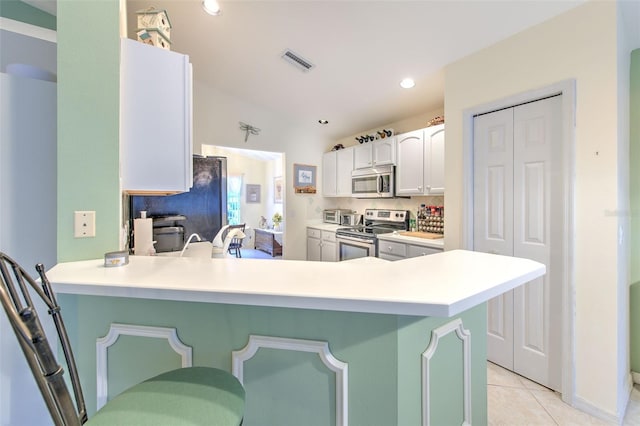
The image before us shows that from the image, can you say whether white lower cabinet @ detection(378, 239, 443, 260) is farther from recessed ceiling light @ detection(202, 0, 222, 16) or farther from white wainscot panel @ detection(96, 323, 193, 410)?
recessed ceiling light @ detection(202, 0, 222, 16)

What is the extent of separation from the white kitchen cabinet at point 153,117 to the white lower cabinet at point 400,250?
2.24 metres

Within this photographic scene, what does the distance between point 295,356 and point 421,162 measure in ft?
9.02

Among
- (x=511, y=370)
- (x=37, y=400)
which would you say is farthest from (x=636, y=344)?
(x=37, y=400)

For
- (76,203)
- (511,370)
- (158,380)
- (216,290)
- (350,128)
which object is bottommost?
(511,370)

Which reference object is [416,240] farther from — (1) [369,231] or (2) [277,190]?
(2) [277,190]

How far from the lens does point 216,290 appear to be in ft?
2.76

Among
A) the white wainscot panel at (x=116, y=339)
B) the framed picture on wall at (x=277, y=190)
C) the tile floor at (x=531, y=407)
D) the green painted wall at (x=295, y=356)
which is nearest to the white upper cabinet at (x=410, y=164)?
the tile floor at (x=531, y=407)

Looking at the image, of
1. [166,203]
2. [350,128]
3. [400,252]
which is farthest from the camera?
[350,128]

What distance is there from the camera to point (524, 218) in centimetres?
202

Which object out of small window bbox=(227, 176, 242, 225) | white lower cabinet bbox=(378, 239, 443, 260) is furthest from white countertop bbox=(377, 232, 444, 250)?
small window bbox=(227, 176, 242, 225)

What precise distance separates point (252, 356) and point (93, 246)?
90 cm

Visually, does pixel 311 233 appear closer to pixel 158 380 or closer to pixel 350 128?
pixel 350 128

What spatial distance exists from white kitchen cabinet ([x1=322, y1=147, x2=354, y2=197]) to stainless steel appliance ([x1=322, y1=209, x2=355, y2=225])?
29 cm

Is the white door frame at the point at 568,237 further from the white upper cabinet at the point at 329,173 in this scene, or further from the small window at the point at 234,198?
the small window at the point at 234,198
